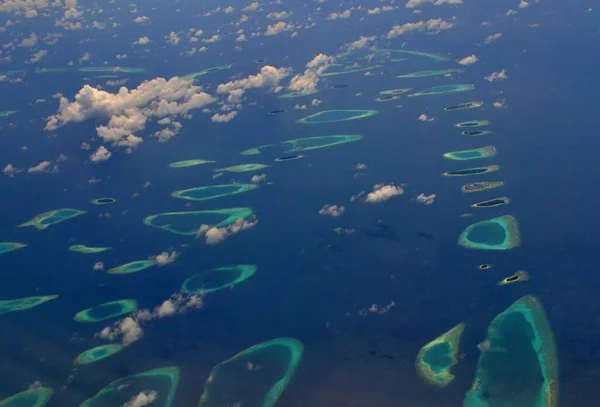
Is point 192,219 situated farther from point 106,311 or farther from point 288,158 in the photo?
point 288,158

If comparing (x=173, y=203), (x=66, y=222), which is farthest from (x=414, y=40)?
(x=66, y=222)

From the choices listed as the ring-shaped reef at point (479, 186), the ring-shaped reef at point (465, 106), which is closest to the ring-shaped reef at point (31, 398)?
the ring-shaped reef at point (479, 186)

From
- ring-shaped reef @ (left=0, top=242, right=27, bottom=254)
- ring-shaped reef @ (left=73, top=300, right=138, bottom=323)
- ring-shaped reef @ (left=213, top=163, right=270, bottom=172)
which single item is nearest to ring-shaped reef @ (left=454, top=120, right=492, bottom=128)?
ring-shaped reef @ (left=213, top=163, right=270, bottom=172)

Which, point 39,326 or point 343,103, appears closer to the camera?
point 39,326

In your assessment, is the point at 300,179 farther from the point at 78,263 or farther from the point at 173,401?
the point at 173,401

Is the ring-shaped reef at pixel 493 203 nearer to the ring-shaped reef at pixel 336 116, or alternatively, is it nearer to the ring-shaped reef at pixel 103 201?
the ring-shaped reef at pixel 336 116

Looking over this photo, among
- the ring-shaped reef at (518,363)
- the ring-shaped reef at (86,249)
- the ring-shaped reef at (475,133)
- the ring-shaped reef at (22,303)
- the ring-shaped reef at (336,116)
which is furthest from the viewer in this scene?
the ring-shaped reef at (336,116)

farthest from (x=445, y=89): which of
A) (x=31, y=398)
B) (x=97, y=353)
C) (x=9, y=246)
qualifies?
(x=31, y=398)
